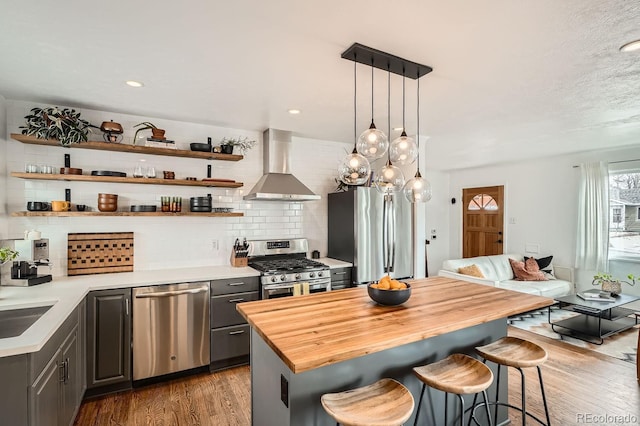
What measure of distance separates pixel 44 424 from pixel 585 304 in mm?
5301

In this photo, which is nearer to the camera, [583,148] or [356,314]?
[356,314]

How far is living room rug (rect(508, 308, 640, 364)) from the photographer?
369 cm

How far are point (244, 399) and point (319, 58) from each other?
281cm

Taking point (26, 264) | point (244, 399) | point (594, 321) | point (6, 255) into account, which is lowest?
point (244, 399)

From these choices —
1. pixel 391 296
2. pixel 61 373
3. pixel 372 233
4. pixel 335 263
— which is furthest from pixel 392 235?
pixel 61 373

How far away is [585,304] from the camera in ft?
13.3

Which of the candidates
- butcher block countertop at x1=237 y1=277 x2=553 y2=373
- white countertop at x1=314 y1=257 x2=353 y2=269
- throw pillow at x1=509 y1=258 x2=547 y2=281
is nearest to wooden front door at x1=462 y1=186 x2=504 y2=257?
throw pillow at x1=509 y1=258 x2=547 y2=281

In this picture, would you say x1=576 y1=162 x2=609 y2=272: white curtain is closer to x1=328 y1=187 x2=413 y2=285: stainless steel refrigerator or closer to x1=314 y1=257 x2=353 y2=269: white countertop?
x1=328 y1=187 x2=413 y2=285: stainless steel refrigerator

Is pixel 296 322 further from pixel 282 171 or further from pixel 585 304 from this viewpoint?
pixel 585 304

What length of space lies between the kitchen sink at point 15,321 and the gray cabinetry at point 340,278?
273 cm

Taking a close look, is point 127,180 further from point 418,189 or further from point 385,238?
point 385,238

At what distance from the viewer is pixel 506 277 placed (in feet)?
18.5

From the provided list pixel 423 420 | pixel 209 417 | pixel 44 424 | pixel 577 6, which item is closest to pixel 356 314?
pixel 423 420

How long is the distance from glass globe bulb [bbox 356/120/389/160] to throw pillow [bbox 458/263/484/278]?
142 inches
